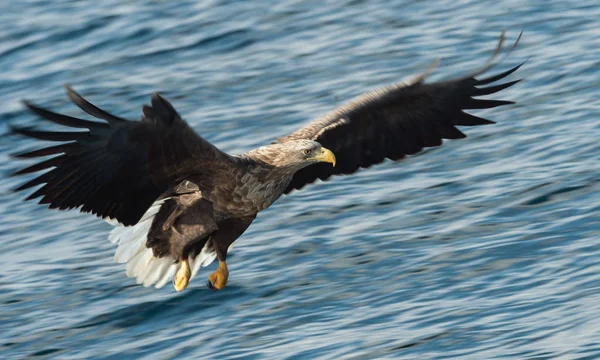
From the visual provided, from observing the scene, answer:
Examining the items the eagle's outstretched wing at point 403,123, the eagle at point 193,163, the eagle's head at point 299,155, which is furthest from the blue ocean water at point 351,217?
the eagle's head at point 299,155

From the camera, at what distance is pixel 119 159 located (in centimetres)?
683

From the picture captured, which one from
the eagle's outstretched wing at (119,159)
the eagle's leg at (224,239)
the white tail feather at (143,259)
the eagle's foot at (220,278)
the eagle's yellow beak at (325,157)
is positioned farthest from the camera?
the white tail feather at (143,259)

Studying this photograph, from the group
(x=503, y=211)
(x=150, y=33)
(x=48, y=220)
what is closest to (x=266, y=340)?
(x=503, y=211)

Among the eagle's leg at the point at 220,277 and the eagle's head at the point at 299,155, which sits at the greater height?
the eagle's head at the point at 299,155

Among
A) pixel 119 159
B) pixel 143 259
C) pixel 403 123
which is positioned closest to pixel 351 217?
pixel 403 123

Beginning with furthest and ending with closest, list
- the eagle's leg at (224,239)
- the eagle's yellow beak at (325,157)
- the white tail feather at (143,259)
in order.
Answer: the white tail feather at (143,259)
the eagle's leg at (224,239)
the eagle's yellow beak at (325,157)

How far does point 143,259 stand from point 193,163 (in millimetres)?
1418

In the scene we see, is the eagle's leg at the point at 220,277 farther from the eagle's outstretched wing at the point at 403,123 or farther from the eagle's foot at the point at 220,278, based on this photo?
the eagle's outstretched wing at the point at 403,123

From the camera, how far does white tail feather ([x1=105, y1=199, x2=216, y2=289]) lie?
319 inches

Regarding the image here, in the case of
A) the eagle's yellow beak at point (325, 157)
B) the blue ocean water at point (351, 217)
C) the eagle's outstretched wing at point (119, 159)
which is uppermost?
the eagle's outstretched wing at point (119, 159)

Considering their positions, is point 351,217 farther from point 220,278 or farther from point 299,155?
point 299,155

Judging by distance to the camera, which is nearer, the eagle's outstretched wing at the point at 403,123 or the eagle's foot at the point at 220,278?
the eagle's foot at the point at 220,278

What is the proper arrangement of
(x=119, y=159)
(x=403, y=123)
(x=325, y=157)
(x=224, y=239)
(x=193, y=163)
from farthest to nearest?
(x=403, y=123) < (x=224, y=239) < (x=325, y=157) < (x=193, y=163) < (x=119, y=159)

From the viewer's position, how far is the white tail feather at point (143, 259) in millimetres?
8109
